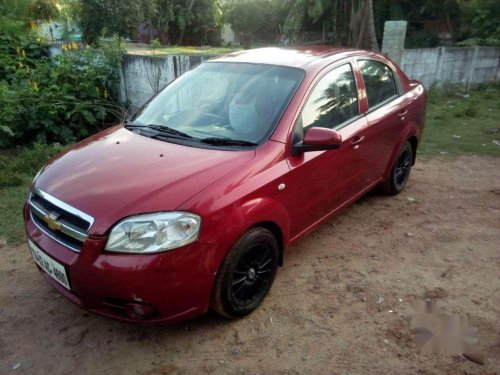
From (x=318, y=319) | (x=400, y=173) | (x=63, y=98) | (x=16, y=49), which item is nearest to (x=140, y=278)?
(x=318, y=319)

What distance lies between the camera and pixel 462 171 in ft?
18.4

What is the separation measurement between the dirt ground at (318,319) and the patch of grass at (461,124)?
285 cm

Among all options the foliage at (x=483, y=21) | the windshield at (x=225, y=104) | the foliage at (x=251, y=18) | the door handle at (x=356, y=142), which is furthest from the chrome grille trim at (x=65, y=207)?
the foliage at (x=251, y=18)

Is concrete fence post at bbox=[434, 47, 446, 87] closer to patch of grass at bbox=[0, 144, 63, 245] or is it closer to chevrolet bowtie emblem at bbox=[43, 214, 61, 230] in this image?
patch of grass at bbox=[0, 144, 63, 245]

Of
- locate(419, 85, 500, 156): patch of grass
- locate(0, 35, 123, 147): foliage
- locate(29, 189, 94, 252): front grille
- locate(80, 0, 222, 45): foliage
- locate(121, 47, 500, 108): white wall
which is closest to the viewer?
locate(29, 189, 94, 252): front grille

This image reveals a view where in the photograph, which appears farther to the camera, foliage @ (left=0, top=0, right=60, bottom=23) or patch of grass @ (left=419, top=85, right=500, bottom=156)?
foliage @ (left=0, top=0, right=60, bottom=23)

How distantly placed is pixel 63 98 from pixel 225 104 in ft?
14.7

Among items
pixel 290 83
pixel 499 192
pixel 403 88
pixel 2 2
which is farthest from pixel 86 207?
pixel 2 2

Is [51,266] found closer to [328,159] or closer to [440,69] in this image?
[328,159]

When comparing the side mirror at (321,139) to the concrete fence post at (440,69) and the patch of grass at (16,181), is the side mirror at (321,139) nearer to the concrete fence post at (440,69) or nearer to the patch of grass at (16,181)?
the patch of grass at (16,181)

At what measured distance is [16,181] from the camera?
16.1 ft

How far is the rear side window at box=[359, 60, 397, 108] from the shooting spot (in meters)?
3.85

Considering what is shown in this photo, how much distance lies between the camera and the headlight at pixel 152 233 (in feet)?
7.22

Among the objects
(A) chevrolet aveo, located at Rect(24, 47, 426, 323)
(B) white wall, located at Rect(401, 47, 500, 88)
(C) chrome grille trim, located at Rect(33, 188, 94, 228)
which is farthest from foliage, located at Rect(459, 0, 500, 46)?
(C) chrome grille trim, located at Rect(33, 188, 94, 228)
